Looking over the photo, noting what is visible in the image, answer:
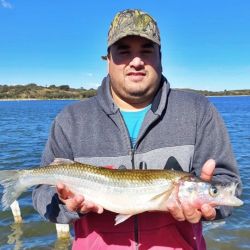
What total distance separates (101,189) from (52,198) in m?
0.61

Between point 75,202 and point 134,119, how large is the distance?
45.3 inches

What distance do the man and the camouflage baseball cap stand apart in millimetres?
11

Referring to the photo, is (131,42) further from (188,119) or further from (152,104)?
(188,119)

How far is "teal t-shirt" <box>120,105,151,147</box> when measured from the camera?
4.83 meters

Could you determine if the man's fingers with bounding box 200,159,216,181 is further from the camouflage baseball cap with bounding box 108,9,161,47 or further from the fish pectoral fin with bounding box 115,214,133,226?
the camouflage baseball cap with bounding box 108,9,161,47

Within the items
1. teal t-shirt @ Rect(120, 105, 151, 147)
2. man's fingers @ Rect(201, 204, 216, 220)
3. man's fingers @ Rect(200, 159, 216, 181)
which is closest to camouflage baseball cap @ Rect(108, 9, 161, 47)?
teal t-shirt @ Rect(120, 105, 151, 147)

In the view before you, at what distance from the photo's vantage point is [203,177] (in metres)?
4.32

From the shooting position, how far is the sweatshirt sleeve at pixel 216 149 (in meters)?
4.55

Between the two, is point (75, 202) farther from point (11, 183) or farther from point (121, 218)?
point (11, 183)

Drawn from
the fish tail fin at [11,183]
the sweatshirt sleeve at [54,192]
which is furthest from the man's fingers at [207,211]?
the fish tail fin at [11,183]

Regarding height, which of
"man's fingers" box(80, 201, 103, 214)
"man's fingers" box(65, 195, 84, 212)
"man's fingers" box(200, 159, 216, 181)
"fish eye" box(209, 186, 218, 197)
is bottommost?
"man's fingers" box(80, 201, 103, 214)

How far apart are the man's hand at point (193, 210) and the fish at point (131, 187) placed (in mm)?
64

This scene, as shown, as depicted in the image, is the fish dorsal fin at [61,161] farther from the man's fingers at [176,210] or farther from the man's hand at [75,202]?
the man's fingers at [176,210]

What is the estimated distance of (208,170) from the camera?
418cm
